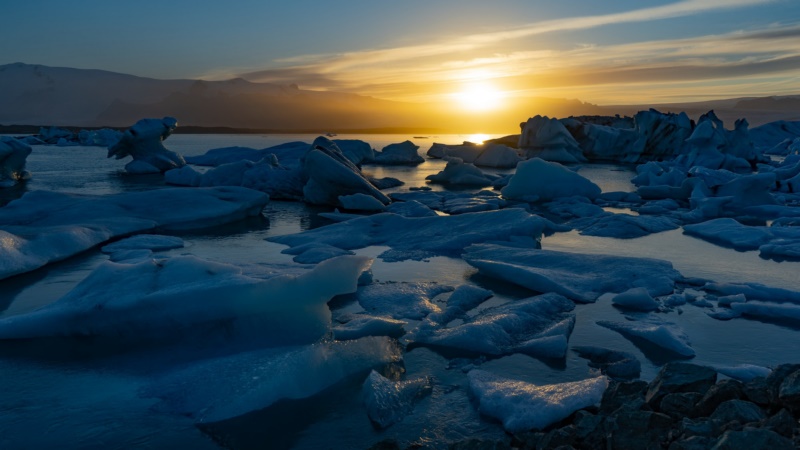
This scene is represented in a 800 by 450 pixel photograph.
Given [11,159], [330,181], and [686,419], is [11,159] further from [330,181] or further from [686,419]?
[686,419]

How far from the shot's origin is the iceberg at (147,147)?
21016mm

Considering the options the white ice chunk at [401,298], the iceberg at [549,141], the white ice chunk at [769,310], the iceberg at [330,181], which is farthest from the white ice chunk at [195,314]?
the iceberg at [549,141]

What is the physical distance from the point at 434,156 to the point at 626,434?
32863mm

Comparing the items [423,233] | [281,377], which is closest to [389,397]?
[281,377]

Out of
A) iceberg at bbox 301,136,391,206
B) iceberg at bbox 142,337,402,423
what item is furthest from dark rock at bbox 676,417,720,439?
iceberg at bbox 301,136,391,206

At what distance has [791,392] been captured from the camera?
284 centimetres

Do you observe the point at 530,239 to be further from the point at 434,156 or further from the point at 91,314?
the point at 434,156

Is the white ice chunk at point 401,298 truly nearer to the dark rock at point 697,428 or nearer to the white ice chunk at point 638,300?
the white ice chunk at point 638,300

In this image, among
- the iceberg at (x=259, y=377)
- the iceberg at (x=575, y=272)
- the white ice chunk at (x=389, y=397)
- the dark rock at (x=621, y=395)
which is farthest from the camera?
the iceberg at (x=575, y=272)

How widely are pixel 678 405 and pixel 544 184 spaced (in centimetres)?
1199

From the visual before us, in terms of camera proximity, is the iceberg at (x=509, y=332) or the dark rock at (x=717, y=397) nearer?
the dark rock at (x=717, y=397)

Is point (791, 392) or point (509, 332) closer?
point (791, 392)

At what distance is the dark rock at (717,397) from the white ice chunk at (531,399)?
0.67 metres

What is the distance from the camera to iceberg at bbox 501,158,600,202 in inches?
569
